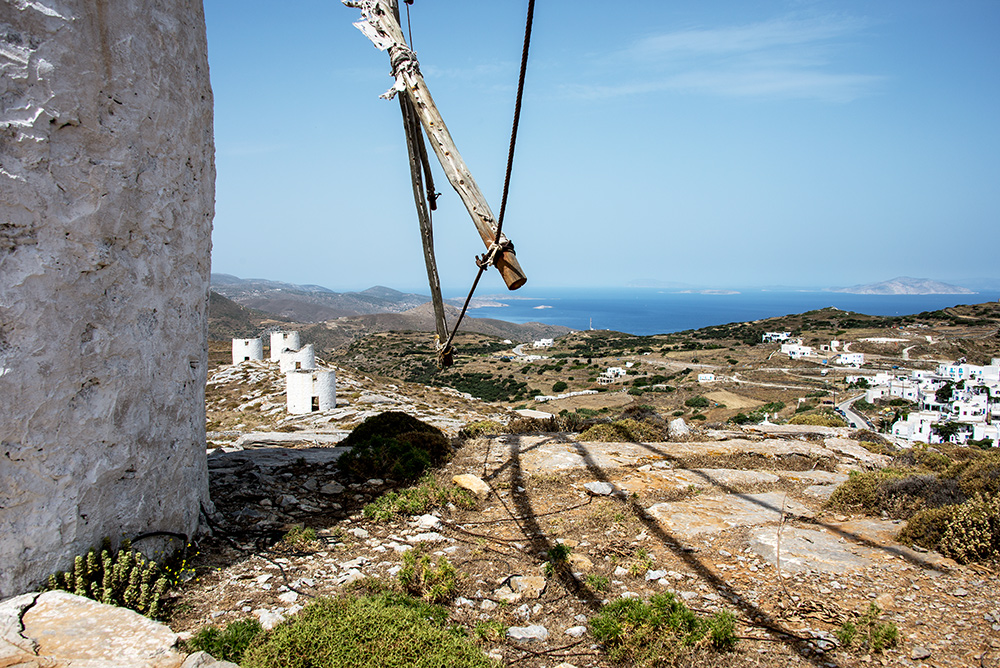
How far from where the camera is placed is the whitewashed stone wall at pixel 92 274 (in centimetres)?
381

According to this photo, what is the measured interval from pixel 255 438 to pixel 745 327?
97438 millimetres

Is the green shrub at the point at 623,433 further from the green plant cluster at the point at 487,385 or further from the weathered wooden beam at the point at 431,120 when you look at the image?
the green plant cluster at the point at 487,385

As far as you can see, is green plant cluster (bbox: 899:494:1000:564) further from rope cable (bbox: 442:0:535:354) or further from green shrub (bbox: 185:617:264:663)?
green shrub (bbox: 185:617:264:663)

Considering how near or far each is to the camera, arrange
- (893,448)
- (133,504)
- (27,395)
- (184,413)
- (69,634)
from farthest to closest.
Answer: (893,448), (184,413), (133,504), (27,395), (69,634)

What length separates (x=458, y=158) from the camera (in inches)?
215

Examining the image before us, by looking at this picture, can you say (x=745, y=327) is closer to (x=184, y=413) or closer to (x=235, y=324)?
(x=235, y=324)

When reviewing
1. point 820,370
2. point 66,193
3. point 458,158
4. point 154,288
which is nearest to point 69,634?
point 154,288

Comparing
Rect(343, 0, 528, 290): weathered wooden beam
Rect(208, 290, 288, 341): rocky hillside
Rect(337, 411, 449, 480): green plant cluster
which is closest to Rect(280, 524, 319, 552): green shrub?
Rect(337, 411, 449, 480): green plant cluster

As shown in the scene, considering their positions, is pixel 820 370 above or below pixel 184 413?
below

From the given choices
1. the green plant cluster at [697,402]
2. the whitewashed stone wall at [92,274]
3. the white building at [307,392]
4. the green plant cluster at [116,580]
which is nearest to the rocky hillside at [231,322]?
the white building at [307,392]

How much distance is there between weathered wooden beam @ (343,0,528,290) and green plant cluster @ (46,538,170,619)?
3876 millimetres

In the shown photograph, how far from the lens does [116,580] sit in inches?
169

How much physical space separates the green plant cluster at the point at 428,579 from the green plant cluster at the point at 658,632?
4.33 ft

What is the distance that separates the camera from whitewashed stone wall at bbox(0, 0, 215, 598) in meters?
3.81
